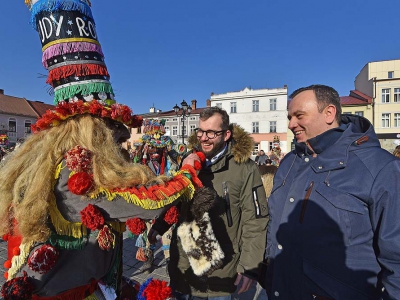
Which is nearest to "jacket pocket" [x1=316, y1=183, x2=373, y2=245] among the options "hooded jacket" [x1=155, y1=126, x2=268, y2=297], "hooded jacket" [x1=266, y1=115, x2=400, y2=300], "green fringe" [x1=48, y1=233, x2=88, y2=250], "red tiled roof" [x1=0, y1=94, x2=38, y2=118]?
"hooded jacket" [x1=266, y1=115, x2=400, y2=300]

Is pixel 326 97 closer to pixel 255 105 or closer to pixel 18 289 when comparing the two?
pixel 18 289

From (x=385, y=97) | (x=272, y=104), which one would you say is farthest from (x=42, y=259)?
(x=385, y=97)

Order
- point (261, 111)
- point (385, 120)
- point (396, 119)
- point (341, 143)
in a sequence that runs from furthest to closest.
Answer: point (261, 111), point (385, 120), point (396, 119), point (341, 143)

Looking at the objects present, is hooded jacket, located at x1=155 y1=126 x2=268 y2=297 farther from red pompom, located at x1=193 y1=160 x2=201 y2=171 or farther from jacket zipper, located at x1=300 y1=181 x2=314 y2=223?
jacket zipper, located at x1=300 y1=181 x2=314 y2=223

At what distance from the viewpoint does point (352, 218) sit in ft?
4.66

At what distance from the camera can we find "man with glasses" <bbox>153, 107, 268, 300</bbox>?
6.86 feet

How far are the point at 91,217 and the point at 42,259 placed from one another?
343mm

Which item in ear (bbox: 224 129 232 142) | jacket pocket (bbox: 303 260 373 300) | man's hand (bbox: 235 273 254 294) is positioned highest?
ear (bbox: 224 129 232 142)

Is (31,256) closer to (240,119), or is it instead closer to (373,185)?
(373,185)

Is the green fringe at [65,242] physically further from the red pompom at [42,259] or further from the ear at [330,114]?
the ear at [330,114]

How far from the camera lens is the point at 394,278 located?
4.16 feet

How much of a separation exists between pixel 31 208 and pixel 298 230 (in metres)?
1.53

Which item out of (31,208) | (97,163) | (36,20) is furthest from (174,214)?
(36,20)

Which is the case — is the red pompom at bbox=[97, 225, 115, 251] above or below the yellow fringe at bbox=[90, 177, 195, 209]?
below
